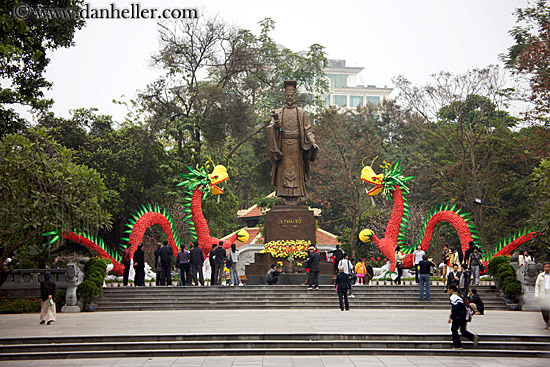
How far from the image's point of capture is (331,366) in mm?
10492

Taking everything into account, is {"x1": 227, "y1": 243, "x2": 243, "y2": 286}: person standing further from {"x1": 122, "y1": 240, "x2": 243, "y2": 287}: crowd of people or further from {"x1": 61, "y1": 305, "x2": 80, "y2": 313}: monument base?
{"x1": 61, "y1": 305, "x2": 80, "y2": 313}: monument base

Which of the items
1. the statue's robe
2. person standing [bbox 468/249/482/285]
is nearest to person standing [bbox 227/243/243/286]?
the statue's robe

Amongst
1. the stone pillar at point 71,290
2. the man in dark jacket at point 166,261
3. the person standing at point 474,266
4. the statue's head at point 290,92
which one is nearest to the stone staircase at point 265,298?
the person standing at point 474,266

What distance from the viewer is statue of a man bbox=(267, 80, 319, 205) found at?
24.2 meters

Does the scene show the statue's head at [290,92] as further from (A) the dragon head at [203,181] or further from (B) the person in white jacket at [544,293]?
(B) the person in white jacket at [544,293]

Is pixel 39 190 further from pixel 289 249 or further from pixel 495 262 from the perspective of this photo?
pixel 495 262

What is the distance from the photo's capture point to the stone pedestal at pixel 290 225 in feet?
76.4

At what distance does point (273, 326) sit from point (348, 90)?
79.3 m

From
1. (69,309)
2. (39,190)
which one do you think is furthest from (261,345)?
(39,190)

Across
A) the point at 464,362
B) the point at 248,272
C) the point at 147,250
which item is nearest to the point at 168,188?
the point at 147,250

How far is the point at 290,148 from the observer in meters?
24.5

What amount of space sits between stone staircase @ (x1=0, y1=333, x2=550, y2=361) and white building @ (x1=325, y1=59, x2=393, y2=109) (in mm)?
76924

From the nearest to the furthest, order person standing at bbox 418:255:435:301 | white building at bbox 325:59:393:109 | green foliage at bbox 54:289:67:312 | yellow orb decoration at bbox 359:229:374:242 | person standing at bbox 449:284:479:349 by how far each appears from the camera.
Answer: person standing at bbox 449:284:479:349
person standing at bbox 418:255:435:301
green foliage at bbox 54:289:67:312
yellow orb decoration at bbox 359:229:374:242
white building at bbox 325:59:393:109

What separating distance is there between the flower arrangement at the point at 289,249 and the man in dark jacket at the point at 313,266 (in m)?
2.58
